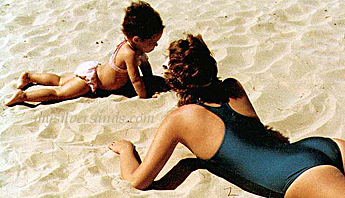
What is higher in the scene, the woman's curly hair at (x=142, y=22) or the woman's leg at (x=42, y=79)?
the woman's curly hair at (x=142, y=22)

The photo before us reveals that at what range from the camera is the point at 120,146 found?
A: 3.07 m

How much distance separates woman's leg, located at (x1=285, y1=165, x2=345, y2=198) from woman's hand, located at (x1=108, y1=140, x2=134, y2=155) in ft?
3.95

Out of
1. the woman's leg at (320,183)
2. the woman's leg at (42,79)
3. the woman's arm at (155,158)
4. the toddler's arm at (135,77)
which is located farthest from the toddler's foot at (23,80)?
the woman's leg at (320,183)

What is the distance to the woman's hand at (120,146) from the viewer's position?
3029mm

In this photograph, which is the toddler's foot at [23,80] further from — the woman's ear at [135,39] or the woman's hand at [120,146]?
the woman's hand at [120,146]

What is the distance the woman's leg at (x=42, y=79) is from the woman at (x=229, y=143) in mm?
1628

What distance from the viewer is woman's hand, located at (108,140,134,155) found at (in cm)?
303

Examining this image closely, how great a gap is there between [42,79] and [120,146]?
4.50 feet

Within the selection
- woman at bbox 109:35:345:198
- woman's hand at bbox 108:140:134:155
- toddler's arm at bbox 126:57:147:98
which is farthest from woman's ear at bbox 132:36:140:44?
woman at bbox 109:35:345:198

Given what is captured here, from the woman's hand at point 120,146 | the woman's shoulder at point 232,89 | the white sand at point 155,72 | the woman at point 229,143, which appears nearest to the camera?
the woman at point 229,143

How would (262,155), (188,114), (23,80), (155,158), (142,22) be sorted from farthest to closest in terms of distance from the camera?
(23,80)
(142,22)
(155,158)
(188,114)
(262,155)

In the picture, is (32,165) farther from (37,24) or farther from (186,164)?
(37,24)

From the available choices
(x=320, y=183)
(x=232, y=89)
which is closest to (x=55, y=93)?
(x=232, y=89)

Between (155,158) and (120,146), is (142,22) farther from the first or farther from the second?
(155,158)
